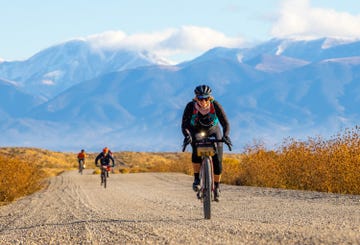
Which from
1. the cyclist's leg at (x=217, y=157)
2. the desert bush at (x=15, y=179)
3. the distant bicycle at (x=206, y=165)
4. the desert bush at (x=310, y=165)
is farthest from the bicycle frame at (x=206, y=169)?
the desert bush at (x=15, y=179)

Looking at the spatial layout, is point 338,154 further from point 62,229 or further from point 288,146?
point 62,229

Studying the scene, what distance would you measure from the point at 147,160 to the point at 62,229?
3206 inches

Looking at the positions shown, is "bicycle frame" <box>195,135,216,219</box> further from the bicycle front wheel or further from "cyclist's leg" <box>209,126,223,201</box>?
"cyclist's leg" <box>209,126,223,201</box>

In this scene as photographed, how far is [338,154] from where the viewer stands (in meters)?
21.0

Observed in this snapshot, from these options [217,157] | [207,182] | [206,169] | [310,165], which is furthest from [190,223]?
[310,165]

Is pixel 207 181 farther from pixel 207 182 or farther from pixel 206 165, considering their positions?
pixel 206 165

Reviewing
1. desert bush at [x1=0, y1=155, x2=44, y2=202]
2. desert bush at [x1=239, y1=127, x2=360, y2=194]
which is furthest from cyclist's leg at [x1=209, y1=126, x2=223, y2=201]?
desert bush at [x1=0, y1=155, x2=44, y2=202]

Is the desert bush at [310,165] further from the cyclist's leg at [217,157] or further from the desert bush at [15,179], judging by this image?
the desert bush at [15,179]

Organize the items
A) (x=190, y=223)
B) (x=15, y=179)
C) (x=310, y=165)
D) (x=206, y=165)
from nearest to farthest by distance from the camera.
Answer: (x=190, y=223) < (x=206, y=165) < (x=310, y=165) < (x=15, y=179)

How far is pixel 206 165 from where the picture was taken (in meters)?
12.0

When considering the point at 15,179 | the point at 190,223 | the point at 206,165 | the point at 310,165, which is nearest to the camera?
the point at 190,223

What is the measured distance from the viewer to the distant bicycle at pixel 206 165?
11.9 metres

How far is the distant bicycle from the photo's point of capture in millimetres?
11898

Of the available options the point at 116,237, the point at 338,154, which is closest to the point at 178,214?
the point at 116,237
